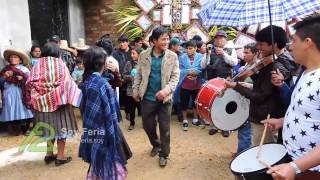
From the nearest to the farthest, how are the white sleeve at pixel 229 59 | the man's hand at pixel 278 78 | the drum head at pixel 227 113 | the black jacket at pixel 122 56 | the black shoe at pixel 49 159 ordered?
the man's hand at pixel 278 78 < the drum head at pixel 227 113 < the black shoe at pixel 49 159 < the white sleeve at pixel 229 59 < the black jacket at pixel 122 56

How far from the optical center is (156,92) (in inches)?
171

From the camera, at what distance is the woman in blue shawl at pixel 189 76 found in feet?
20.2

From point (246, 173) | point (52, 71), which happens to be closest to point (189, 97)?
point (52, 71)

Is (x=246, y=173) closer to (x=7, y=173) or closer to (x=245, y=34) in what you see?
(x=7, y=173)

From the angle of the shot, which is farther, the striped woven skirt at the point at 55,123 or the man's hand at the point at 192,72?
the man's hand at the point at 192,72

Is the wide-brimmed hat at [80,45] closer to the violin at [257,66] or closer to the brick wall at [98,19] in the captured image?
the brick wall at [98,19]

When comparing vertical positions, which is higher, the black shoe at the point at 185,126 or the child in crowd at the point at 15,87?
the child in crowd at the point at 15,87

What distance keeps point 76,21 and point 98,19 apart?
0.62m

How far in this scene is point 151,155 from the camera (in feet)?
15.7

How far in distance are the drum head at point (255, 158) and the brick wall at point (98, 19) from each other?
6978 millimetres

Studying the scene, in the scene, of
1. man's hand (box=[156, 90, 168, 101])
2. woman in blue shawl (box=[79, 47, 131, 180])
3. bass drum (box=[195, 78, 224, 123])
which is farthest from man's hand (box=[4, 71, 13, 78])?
bass drum (box=[195, 78, 224, 123])

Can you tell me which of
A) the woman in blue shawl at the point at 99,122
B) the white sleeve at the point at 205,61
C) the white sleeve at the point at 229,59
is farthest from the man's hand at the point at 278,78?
the white sleeve at the point at 205,61

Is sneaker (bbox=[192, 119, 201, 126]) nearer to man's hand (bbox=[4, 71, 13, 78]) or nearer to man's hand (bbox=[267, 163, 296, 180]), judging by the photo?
man's hand (bbox=[4, 71, 13, 78])

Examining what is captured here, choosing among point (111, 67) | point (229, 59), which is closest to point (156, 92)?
point (111, 67)
